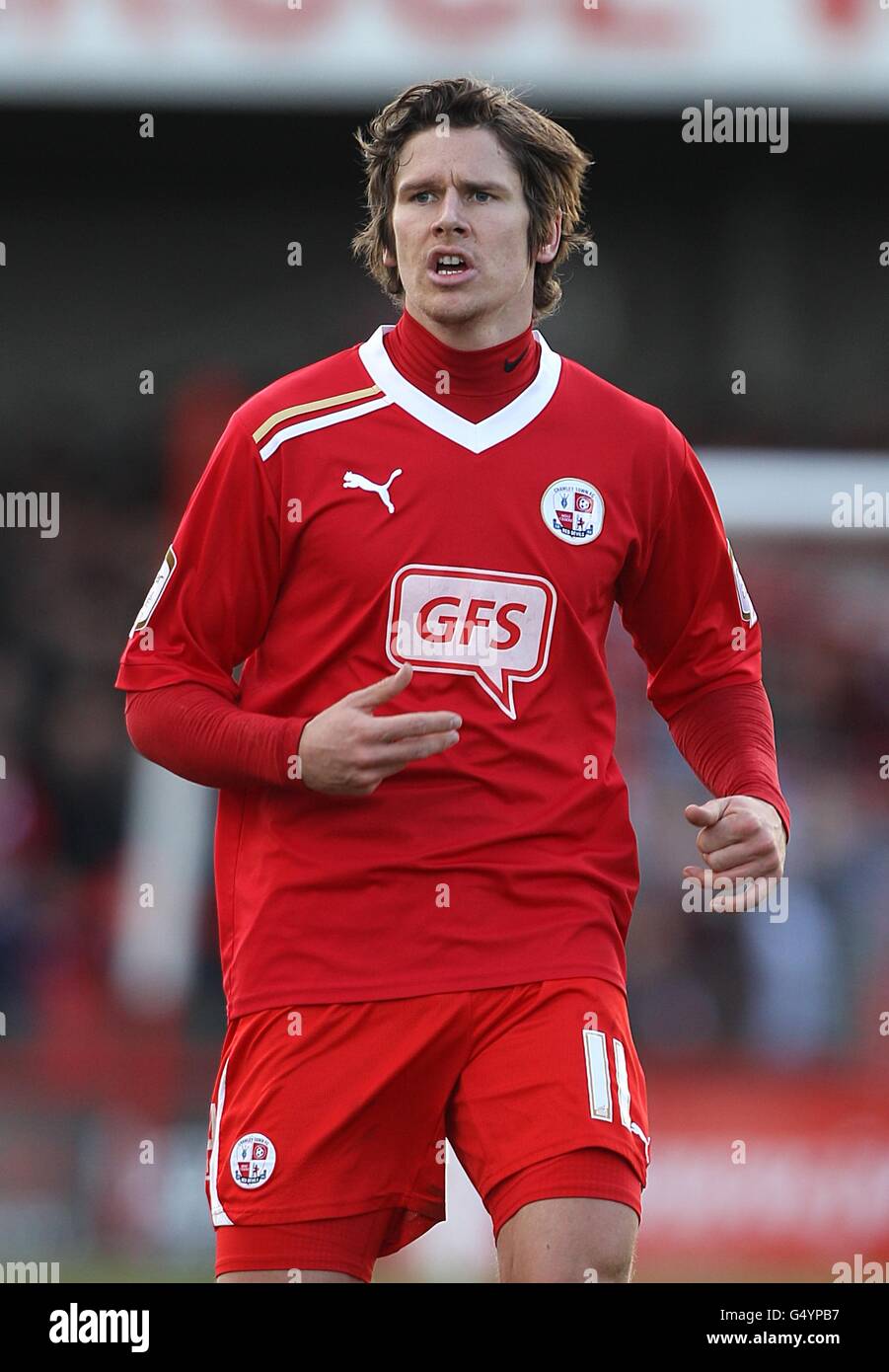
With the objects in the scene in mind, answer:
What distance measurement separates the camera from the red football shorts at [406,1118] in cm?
313

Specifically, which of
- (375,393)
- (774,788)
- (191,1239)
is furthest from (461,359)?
(191,1239)

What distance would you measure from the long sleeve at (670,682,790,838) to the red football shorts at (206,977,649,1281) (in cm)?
57

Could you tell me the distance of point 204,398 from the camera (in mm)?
9148

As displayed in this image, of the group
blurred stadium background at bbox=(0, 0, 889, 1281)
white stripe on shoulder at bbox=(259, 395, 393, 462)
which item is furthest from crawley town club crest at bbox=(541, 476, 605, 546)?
blurred stadium background at bbox=(0, 0, 889, 1281)

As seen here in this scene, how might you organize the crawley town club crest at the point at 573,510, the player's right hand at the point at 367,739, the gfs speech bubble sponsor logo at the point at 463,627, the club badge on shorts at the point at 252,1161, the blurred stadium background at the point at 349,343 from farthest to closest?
the blurred stadium background at the point at 349,343, the crawley town club crest at the point at 573,510, the gfs speech bubble sponsor logo at the point at 463,627, the club badge on shorts at the point at 252,1161, the player's right hand at the point at 367,739

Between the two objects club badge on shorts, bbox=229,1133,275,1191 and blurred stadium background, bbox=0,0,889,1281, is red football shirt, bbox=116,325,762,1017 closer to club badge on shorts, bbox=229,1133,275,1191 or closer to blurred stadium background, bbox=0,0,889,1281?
club badge on shorts, bbox=229,1133,275,1191

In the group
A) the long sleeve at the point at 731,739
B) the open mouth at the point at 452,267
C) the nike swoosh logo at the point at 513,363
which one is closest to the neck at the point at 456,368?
the nike swoosh logo at the point at 513,363

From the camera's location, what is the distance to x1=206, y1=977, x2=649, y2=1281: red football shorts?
313 cm

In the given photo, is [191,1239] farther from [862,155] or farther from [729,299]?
[862,155]

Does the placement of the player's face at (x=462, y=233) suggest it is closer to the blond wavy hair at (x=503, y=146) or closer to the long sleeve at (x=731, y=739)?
the blond wavy hair at (x=503, y=146)

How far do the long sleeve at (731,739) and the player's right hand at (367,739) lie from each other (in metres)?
0.70

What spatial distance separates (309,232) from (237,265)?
42 centimetres

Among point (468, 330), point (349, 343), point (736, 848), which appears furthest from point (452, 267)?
point (349, 343)

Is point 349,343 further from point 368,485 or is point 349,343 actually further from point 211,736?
point 211,736
